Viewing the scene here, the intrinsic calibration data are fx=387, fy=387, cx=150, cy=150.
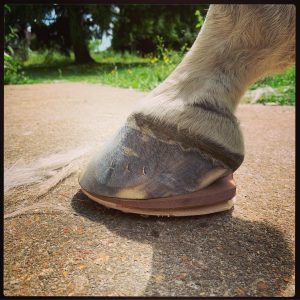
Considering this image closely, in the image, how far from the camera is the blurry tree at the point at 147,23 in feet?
25.3

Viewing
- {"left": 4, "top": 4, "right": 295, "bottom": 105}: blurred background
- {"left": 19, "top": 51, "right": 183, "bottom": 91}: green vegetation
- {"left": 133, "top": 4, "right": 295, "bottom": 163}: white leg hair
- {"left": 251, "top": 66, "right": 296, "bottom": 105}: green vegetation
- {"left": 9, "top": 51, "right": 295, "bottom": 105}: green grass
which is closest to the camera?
{"left": 133, "top": 4, "right": 295, "bottom": 163}: white leg hair

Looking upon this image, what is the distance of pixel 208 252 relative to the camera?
2.79 ft

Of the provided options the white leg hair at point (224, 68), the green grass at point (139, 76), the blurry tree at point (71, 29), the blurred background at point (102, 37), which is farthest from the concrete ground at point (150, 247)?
the blurred background at point (102, 37)

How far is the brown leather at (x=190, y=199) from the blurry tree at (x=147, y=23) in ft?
22.3

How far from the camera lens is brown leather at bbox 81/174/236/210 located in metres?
0.93

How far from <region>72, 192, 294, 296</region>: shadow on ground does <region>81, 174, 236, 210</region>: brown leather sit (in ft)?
0.15

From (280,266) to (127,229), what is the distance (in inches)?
13.8

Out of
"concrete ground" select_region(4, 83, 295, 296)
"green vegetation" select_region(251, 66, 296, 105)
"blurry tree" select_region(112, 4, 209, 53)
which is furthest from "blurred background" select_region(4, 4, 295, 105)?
"concrete ground" select_region(4, 83, 295, 296)

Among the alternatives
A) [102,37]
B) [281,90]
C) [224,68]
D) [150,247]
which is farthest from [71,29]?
[150,247]

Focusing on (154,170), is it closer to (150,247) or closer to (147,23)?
(150,247)

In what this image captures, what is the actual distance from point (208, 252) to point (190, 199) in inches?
5.5

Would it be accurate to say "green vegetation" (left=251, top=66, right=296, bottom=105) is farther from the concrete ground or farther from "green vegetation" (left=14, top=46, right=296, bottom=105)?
the concrete ground


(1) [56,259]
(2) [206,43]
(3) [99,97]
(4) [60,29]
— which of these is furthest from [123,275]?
(4) [60,29]

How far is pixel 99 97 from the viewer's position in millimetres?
3361
